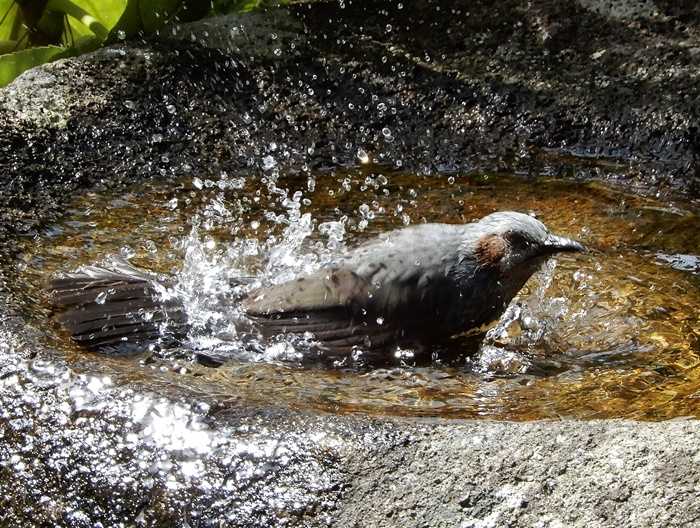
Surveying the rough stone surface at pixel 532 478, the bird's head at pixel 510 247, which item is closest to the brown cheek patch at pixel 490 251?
the bird's head at pixel 510 247

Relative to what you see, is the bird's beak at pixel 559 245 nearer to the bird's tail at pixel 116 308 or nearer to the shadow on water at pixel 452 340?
the shadow on water at pixel 452 340

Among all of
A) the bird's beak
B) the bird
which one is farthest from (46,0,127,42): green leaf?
the bird's beak

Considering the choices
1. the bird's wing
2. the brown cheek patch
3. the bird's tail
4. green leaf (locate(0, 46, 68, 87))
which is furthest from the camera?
green leaf (locate(0, 46, 68, 87))

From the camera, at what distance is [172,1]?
5.48 metres

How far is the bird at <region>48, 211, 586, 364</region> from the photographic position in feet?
12.0

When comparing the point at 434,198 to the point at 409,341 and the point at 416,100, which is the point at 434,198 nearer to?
the point at 416,100

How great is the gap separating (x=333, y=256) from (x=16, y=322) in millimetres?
1442

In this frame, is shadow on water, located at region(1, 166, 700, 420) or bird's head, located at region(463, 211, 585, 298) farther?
bird's head, located at region(463, 211, 585, 298)

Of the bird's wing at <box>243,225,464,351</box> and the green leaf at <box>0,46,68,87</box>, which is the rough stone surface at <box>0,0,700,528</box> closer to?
the green leaf at <box>0,46,68,87</box>

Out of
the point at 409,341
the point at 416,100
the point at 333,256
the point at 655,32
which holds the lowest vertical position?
the point at 409,341

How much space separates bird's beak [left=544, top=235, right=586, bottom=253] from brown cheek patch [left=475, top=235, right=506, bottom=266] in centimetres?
20

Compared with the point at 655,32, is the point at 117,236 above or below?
below

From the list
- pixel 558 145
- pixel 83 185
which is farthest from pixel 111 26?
pixel 558 145

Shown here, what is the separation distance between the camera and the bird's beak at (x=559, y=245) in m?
4.15
